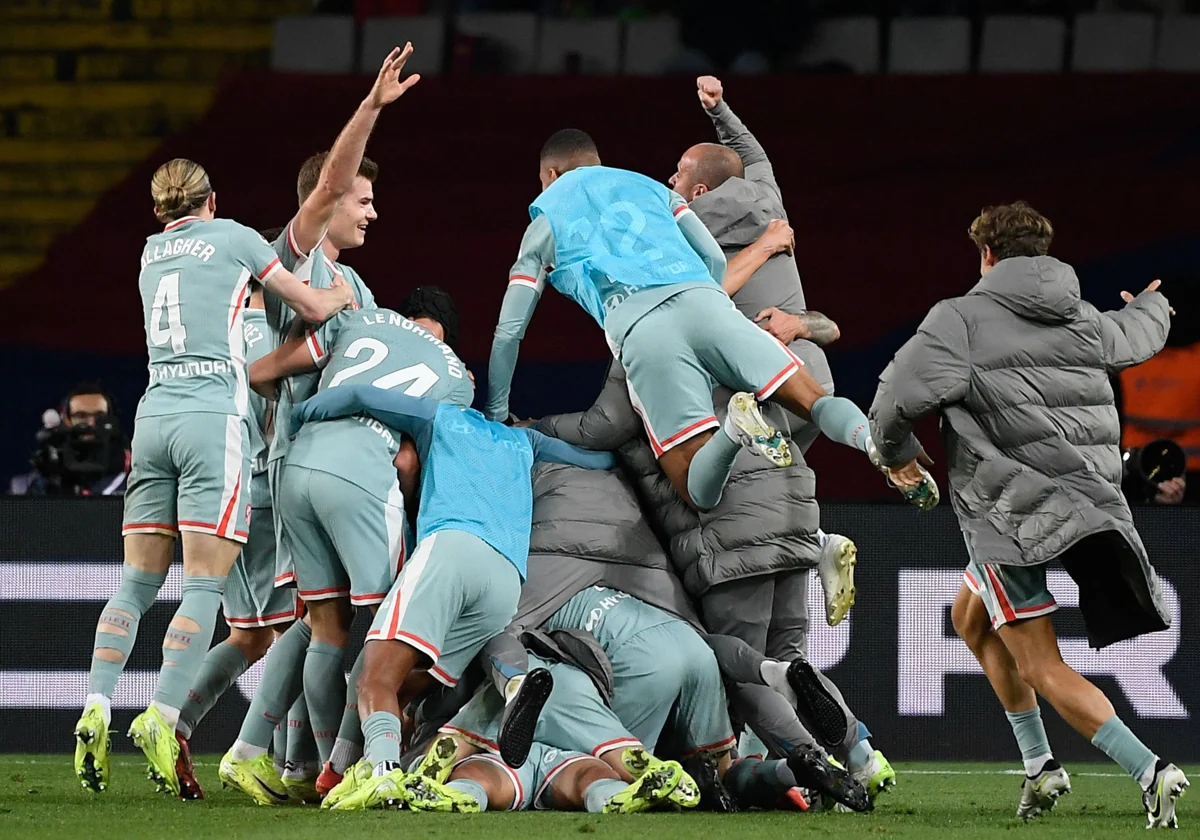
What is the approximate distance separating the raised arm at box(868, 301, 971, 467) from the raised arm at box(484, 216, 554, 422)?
132 cm

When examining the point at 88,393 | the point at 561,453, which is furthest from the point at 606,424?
the point at 88,393

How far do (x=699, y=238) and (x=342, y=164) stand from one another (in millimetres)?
1214

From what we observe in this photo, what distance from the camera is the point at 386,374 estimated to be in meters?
4.93

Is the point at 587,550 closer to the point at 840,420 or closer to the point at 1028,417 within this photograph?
the point at 840,420

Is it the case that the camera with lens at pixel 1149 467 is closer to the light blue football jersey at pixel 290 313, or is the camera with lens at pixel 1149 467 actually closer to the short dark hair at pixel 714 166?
the short dark hair at pixel 714 166

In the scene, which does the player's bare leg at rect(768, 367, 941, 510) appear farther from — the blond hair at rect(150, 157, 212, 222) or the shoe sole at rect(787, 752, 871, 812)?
the blond hair at rect(150, 157, 212, 222)

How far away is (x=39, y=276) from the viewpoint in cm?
1100

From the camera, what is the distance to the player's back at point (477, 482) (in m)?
4.66

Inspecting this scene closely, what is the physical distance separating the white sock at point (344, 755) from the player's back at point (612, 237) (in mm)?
1543

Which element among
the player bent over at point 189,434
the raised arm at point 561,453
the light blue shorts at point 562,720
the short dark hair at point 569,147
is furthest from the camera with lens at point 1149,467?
the player bent over at point 189,434

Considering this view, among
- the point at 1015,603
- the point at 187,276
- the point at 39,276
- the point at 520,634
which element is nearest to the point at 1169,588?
the point at 1015,603

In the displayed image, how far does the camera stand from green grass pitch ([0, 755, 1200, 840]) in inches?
147

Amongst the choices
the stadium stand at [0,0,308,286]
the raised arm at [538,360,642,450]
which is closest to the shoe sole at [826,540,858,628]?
the raised arm at [538,360,642,450]

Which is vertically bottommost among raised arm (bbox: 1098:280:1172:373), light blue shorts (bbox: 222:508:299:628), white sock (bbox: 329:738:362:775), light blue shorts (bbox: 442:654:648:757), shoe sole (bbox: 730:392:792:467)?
white sock (bbox: 329:738:362:775)
